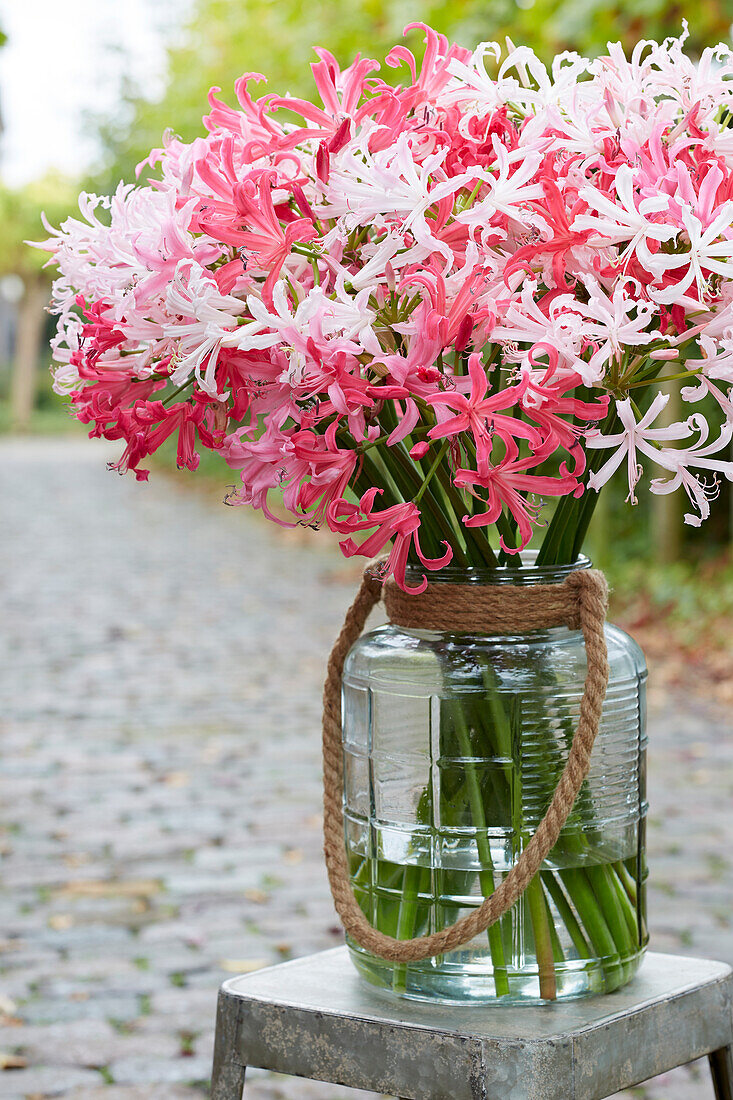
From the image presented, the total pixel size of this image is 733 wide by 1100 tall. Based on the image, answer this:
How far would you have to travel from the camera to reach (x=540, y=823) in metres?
1.42

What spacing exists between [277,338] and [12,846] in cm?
397

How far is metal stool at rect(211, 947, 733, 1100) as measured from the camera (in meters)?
1.40

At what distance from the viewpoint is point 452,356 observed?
1511mm

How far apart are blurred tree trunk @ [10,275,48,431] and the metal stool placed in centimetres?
4117

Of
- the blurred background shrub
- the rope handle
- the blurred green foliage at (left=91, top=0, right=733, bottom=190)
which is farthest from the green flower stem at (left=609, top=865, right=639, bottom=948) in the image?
the blurred background shrub

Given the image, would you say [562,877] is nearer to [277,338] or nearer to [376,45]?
[277,338]

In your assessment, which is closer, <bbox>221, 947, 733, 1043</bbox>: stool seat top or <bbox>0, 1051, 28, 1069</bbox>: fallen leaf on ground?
<bbox>221, 947, 733, 1043</bbox>: stool seat top

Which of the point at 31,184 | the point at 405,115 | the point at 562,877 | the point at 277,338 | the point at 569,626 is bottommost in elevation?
the point at 562,877

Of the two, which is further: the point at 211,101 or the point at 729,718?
the point at 729,718

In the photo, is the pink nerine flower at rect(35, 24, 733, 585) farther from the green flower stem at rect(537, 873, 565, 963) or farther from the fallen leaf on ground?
the fallen leaf on ground

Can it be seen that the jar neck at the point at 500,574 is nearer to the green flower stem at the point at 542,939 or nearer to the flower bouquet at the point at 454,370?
the flower bouquet at the point at 454,370

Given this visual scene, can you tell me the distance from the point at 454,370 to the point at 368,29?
28.4 ft

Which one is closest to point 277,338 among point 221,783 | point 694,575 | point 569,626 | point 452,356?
point 452,356

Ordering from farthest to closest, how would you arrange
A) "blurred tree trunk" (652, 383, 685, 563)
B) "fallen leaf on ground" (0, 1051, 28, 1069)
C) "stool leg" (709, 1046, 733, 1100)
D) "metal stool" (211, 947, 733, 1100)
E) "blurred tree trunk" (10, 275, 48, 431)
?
1. "blurred tree trunk" (10, 275, 48, 431)
2. "blurred tree trunk" (652, 383, 685, 563)
3. "fallen leaf on ground" (0, 1051, 28, 1069)
4. "stool leg" (709, 1046, 733, 1100)
5. "metal stool" (211, 947, 733, 1100)
